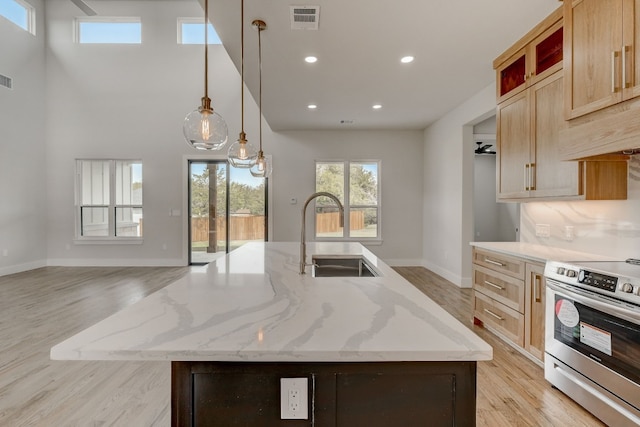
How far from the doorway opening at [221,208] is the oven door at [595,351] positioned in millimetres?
5246

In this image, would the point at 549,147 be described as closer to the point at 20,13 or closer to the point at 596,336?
the point at 596,336

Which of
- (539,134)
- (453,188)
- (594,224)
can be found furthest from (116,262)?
(594,224)

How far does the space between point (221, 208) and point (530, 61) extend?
5642 millimetres

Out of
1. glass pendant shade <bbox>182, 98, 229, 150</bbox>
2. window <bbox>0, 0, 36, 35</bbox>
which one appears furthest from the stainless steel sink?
window <bbox>0, 0, 36, 35</bbox>

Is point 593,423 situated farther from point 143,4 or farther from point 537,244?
point 143,4

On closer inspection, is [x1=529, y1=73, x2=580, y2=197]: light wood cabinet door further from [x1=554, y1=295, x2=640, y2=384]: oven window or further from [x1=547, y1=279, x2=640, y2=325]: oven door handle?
[x1=554, y1=295, x2=640, y2=384]: oven window

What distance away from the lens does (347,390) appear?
37.1 inches

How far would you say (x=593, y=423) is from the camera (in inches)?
73.8

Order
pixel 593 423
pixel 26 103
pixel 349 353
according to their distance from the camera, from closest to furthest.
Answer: pixel 349 353 → pixel 593 423 → pixel 26 103

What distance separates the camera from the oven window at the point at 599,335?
168cm

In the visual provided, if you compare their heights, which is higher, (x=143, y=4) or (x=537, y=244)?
(x=143, y=4)

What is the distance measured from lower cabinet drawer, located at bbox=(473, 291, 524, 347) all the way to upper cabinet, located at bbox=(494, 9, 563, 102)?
1938 mm

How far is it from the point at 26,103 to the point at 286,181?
199 inches

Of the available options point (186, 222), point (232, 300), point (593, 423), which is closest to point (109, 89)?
point (186, 222)
